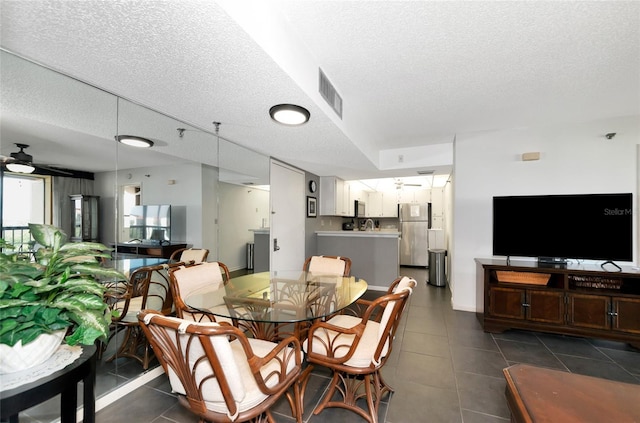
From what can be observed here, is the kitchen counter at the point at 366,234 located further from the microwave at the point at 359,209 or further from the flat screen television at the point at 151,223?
the flat screen television at the point at 151,223

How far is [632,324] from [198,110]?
4.65 m

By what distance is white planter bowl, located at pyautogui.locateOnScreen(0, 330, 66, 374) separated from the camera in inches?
39.0

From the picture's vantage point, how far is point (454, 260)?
390 cm

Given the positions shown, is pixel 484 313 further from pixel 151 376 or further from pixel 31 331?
pixel 31 331

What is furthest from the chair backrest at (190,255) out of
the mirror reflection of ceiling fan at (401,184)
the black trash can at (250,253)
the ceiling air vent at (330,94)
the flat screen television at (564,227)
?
the mirror reflection of ceiling fan at (401,184)

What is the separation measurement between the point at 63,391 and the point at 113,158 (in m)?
1.70

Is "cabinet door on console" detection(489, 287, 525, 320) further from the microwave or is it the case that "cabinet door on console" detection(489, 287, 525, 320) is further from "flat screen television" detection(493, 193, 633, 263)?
the microwave

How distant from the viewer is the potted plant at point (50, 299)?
0.99 meters

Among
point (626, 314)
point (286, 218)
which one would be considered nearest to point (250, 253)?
point (286, 218)

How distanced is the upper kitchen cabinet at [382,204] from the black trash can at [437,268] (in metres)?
2.52

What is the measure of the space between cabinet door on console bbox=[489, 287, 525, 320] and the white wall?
25.8 inches

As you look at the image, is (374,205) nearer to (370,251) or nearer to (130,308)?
(370,251)

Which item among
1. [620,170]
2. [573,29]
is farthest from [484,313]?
[573,29]

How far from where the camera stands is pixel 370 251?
5.10 meters
